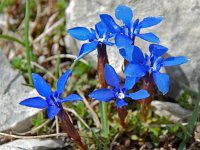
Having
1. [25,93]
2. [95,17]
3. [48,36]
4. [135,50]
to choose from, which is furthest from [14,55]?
[135,50]

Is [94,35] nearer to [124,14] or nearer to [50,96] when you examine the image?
[124,14]

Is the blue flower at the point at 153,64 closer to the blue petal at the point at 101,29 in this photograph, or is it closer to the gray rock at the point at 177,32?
the blue petal at the point at 101,29

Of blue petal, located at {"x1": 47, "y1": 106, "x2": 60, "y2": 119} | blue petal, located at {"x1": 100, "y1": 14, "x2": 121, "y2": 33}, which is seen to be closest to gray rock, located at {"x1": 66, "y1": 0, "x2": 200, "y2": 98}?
blue petal, located at {"x1": 100, "y1": 14, "x2": 121, "y2": 33}

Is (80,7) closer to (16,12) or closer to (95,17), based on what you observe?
(95,17)

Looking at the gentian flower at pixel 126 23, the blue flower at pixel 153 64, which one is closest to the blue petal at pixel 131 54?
the blue flower at pixel 153 64

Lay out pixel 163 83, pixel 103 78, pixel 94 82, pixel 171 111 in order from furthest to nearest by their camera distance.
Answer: pixel 94 82, pixel 171 111, pixel 103 78, pixel 163 83

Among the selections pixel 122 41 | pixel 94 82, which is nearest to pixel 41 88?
pixel 122 41
